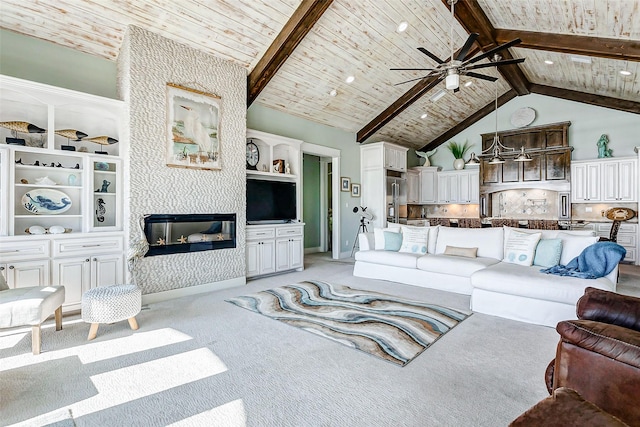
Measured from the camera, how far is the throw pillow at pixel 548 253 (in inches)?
159

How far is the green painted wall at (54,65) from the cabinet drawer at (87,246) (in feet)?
6.33

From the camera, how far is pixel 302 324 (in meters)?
3.38

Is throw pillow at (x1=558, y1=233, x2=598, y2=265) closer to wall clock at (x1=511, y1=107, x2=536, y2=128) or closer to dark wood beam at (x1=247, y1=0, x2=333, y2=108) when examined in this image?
dark wood beam at (x1=247, y1=0, x2=333, y2=108)

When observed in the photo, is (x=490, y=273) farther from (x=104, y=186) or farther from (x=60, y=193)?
(x=60, y=193)

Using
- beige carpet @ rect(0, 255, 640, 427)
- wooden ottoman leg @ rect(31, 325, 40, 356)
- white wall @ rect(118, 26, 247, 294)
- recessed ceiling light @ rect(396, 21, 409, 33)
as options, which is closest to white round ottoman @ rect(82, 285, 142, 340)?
beige carpet @ rect(0, 255, 640, 427)

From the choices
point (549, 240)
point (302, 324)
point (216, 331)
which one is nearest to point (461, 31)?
point (549, 240)

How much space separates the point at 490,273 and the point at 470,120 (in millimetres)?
6672

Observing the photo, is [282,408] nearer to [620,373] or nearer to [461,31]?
[620,373]

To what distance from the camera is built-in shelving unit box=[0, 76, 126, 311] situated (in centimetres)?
336

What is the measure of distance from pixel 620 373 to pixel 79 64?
576 centimetres

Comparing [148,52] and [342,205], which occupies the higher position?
[148,52]

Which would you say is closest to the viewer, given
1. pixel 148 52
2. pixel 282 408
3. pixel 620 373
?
pixel 620 373

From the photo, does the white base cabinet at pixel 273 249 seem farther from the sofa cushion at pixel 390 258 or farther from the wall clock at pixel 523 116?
the wall clock at pixel 523 116

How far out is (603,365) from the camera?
1473mm
